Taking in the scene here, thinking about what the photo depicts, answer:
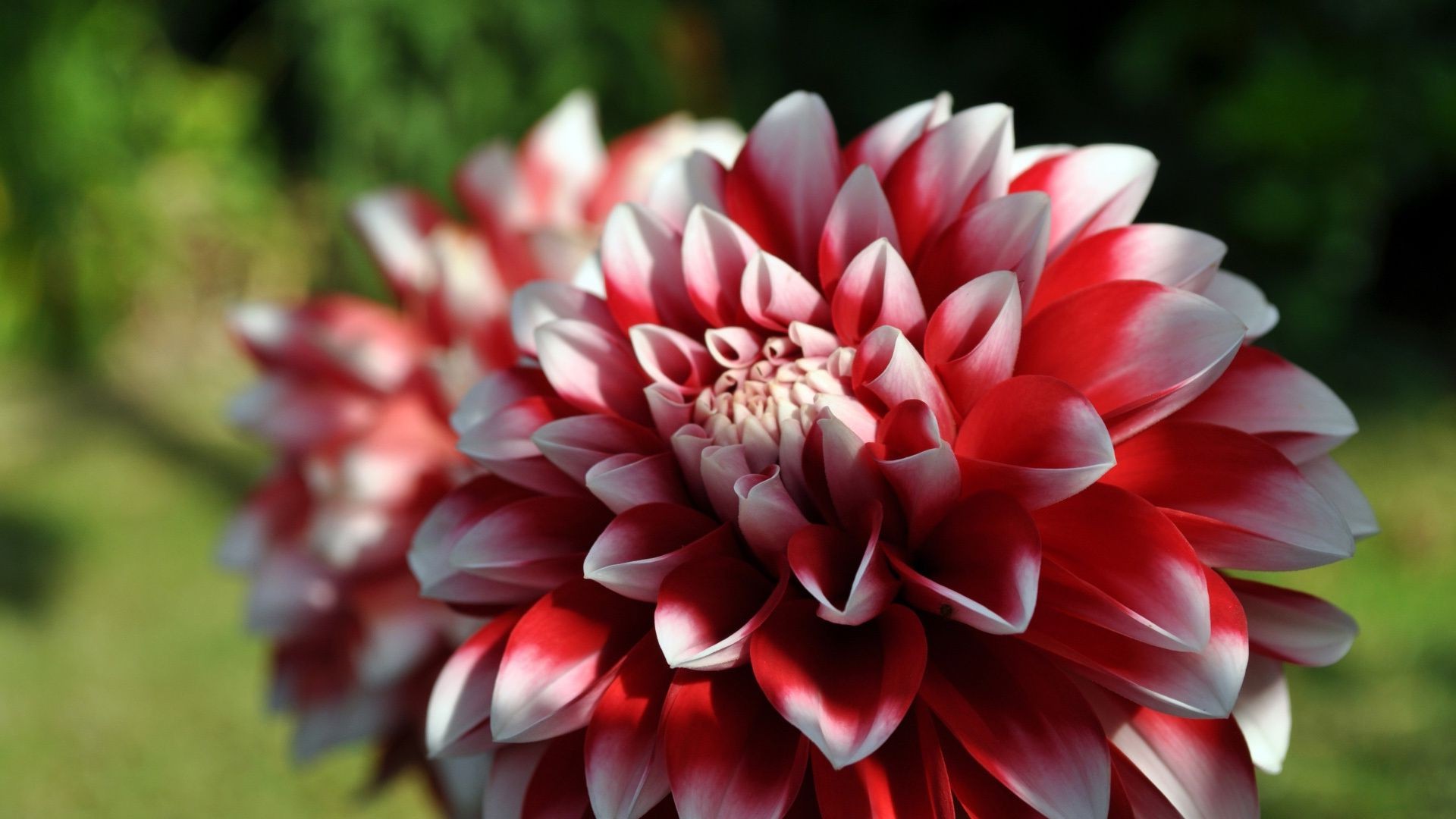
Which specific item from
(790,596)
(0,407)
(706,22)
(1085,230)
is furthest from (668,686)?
(0,407)

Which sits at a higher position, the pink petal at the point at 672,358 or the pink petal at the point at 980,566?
the pink petal at the point at 672,358

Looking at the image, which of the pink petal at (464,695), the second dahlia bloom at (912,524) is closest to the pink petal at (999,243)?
the second dahlia bloom at (912,524)

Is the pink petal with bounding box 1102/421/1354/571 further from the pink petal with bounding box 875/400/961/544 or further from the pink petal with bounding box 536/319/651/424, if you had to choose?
the pink petal with bounding box 536/319/651/424

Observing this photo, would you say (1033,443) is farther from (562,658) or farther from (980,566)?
(562,658)

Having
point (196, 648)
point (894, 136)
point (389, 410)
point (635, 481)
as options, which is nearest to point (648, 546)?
point (635, 481)

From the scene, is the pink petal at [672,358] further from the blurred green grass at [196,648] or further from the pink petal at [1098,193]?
the blurred green grass at [196,648]

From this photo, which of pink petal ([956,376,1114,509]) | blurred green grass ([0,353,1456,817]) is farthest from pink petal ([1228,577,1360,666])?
blurred green grass ([0,353,1456,817])
